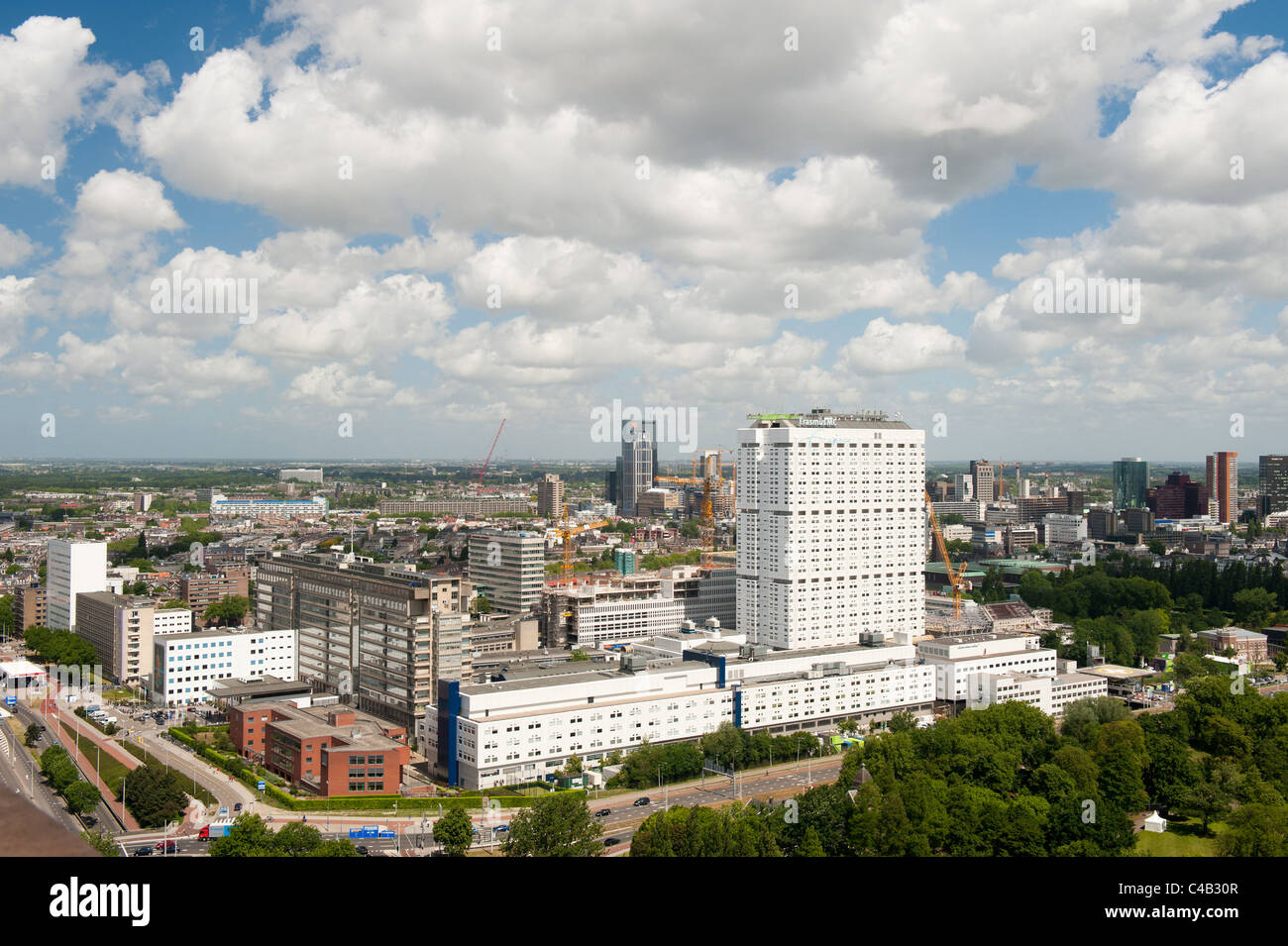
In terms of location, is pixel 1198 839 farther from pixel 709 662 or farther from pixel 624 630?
pixel 624 630

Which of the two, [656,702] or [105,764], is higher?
[656,702]

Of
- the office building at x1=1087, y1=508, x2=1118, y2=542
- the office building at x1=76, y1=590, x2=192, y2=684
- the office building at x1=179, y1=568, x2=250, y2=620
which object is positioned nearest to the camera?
the office building at x1=76, y1=590, x2=192, y2=684

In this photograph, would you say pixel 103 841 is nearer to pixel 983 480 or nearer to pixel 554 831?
pixel 554 831

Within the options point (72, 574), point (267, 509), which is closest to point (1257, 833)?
point (72, 574)

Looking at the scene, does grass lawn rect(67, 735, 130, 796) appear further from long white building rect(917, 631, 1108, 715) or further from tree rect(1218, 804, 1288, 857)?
tree rect(1218, 804, 1288, 857)

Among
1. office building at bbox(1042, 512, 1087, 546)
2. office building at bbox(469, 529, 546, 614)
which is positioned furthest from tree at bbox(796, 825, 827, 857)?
office building at bbox(1042, 512, 1087, 546)

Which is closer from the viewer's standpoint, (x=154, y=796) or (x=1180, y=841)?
(x=1180, y=841)
